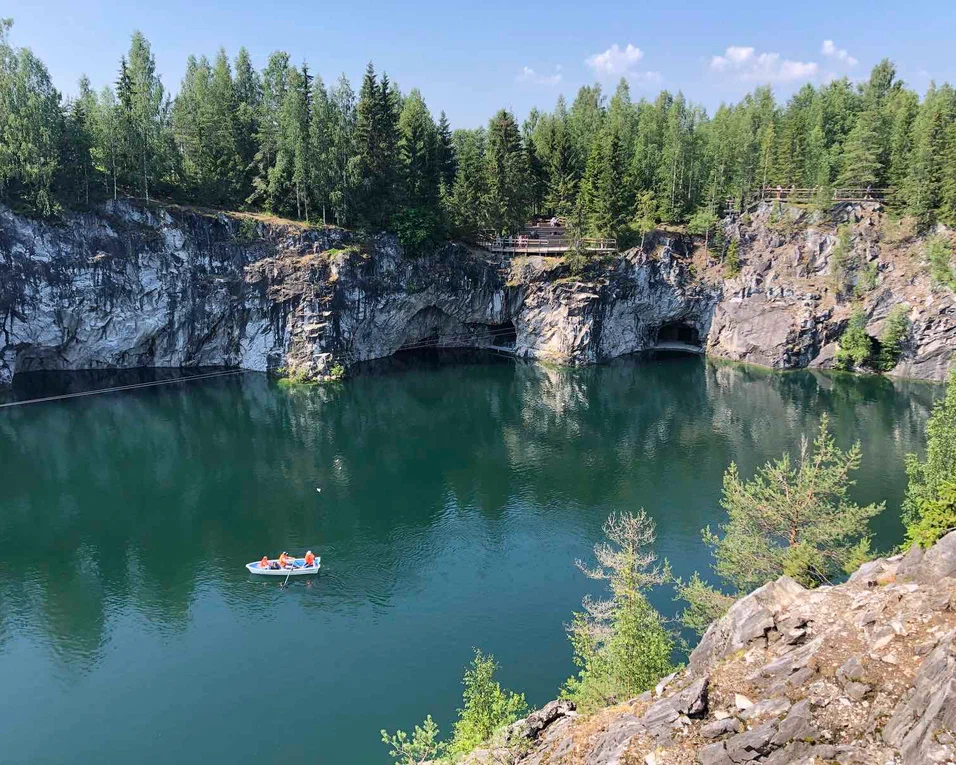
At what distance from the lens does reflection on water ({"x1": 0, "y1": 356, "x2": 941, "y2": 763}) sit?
27.8m

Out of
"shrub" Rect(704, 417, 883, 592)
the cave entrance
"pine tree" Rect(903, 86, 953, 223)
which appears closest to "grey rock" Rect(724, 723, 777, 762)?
"shrub" Rect(704, 417, 883, 592)

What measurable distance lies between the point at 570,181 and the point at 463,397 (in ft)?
122

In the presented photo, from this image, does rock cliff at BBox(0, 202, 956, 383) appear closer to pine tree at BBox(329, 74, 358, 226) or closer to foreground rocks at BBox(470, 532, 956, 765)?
pine tree at BBox(329, 74, 358, 226)

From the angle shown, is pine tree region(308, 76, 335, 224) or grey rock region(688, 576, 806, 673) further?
pine tree region(308, 76, 335, 224)

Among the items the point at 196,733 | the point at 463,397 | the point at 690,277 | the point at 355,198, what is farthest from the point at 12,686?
the point at 690,277

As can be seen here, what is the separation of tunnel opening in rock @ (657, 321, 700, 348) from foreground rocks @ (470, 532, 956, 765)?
74.8 metres

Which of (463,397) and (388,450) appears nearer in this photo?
(388,450)

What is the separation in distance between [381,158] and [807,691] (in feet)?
240

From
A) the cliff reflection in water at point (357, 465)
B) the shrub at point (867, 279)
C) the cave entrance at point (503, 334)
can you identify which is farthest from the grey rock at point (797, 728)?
the cave entrance at point (503, 334)

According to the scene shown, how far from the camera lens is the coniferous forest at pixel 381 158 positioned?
68312 millimetres

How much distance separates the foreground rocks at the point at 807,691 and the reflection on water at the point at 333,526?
37.2ft

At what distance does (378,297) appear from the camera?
79500 millimetres

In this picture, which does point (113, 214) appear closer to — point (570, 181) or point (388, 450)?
point (388, 450)

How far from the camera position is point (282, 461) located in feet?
174
